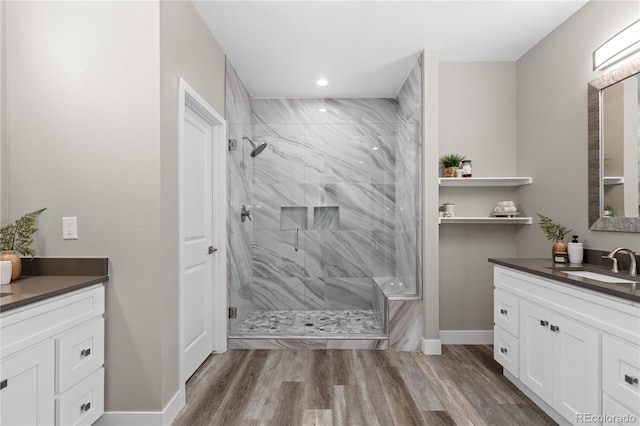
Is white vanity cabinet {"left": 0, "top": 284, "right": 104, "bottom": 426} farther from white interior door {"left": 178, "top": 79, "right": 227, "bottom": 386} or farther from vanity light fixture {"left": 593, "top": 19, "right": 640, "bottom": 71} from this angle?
vanity light fixture {"left": 593, "top": 19, "right": 640, "bottom": 71}

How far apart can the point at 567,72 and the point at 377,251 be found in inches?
86.8

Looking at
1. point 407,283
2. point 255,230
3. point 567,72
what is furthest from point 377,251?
point 567,72

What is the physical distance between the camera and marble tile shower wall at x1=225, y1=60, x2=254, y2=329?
3.48 m

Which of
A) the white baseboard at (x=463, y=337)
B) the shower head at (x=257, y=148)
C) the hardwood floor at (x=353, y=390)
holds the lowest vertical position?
the hardwood floor at (x=353, y=390)

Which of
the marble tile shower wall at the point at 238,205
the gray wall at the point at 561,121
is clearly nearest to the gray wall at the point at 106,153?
the marble tile shower wall at the point at 238,205

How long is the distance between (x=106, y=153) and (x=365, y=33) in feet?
7.05

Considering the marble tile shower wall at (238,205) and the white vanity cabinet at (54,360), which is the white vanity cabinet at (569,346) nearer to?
the marble tile shower wall at (238,205)

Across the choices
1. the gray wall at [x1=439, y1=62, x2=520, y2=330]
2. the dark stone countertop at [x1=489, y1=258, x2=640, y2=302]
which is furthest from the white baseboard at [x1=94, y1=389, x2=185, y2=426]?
the gray wall at [x1=439, y1=62, x2=520, y2=330]

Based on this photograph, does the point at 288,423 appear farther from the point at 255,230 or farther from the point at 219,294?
the point at 255,230

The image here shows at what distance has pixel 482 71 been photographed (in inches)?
141

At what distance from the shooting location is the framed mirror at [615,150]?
2236mm

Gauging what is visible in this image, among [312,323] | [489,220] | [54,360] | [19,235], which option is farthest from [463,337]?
[19,235]

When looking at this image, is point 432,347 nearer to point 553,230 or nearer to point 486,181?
point 553,230

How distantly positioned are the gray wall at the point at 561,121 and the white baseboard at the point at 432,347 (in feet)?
3.74
